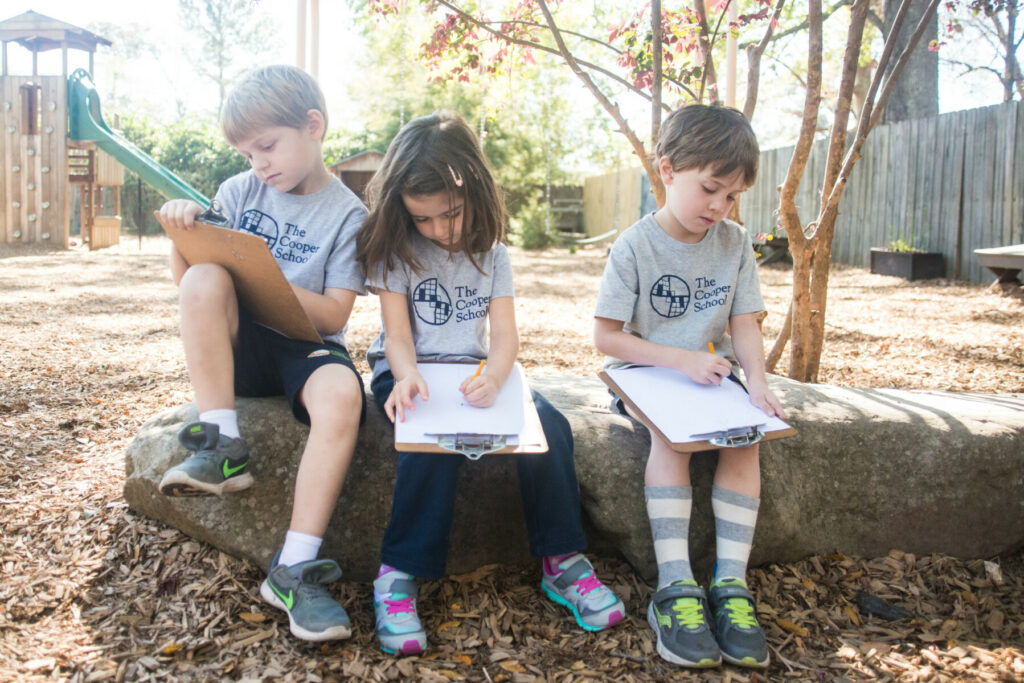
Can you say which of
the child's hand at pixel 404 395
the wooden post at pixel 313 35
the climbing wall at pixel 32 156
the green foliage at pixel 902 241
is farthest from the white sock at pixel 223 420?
the climbing wall at pixel 32 156

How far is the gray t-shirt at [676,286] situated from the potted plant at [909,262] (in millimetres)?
7017

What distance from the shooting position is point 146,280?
8039 mm

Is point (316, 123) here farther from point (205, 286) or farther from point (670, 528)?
point (670, 528)

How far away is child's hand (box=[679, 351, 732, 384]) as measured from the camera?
207 cm

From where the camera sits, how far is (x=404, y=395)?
188 cm

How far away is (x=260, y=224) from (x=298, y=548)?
0.93 metres

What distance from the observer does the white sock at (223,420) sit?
190 centimetres

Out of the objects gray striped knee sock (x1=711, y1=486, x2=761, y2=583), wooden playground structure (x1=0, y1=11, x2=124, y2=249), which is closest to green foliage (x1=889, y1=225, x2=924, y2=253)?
gray striped knee sock (x1=711, y1=486, x2=761, y2=583)

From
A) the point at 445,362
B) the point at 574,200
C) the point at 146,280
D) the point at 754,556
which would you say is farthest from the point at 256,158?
the point at 574,200

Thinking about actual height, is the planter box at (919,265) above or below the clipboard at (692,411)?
above

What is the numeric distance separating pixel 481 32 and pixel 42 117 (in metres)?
9.49

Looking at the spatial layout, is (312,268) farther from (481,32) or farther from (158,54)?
(158,54)

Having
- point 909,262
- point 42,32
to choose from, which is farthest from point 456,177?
point 42,32

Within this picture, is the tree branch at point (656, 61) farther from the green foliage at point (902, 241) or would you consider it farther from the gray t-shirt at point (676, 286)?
the green foliage at point (902, 241)
